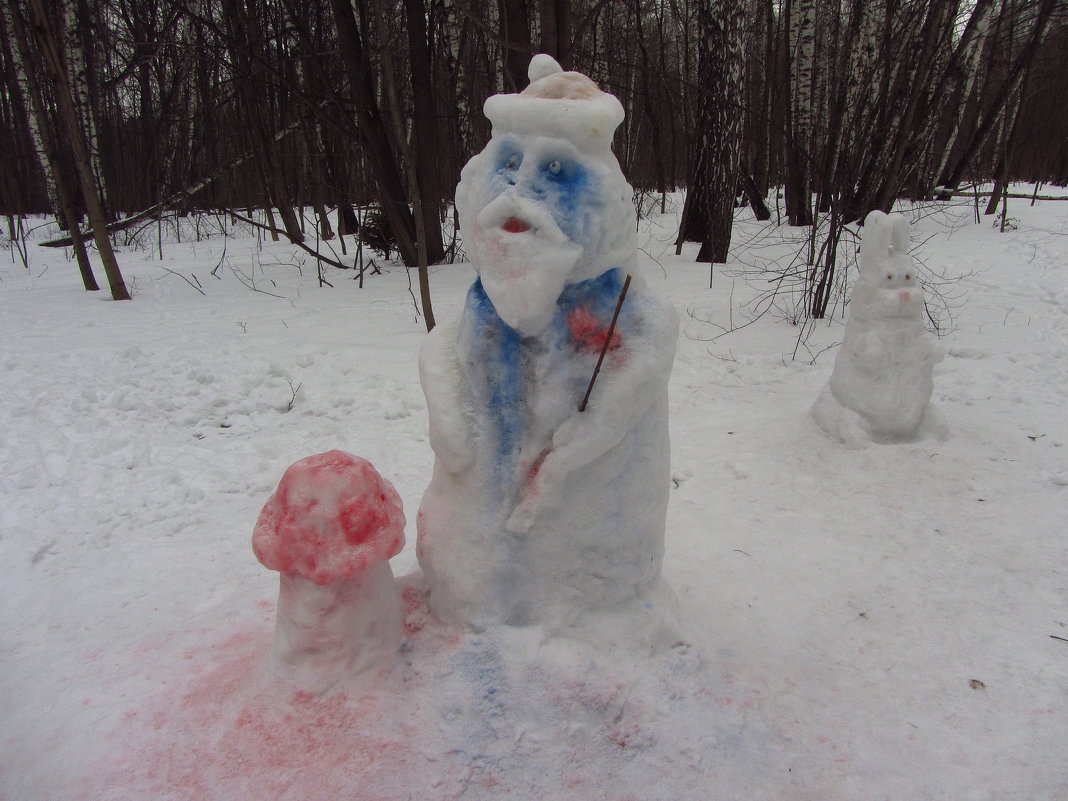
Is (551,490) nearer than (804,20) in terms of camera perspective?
Yes

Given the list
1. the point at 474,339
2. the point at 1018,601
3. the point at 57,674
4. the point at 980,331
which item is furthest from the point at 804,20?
the point at 57,674

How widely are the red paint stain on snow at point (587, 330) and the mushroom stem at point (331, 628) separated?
830 millimetres

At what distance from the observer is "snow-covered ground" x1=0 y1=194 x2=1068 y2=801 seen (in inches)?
69.6

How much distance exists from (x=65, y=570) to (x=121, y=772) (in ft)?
4.52

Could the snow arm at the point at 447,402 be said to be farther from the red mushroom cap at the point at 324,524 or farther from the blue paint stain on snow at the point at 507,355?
the red mushroom cap at the point at 324,524

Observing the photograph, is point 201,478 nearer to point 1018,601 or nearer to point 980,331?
point 1018,601

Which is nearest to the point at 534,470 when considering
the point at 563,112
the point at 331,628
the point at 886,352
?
the point at 331,628

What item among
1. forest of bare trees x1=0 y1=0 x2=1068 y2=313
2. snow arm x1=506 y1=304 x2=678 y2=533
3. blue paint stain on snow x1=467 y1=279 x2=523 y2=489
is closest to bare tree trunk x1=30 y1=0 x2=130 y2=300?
forest of bare trees x1=0 y1=0 x2=1068 y2=313

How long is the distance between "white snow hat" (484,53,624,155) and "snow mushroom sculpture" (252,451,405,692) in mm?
966

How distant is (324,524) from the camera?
1.75 m

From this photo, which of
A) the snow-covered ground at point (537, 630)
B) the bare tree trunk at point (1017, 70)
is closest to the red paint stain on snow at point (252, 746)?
the snow-covered ground at point (537, 630)

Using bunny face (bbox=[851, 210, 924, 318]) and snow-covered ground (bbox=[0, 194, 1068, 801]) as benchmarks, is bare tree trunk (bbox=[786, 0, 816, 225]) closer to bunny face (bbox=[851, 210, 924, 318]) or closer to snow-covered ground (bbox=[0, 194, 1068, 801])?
snow-covered ground (bbox=[0, 194, 1068, 801])

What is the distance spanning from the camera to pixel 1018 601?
261 cm

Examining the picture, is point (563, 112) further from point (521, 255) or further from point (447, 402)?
point (447, 402)
